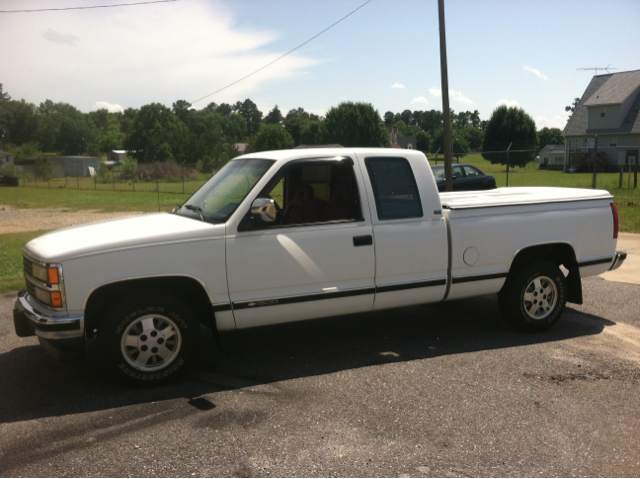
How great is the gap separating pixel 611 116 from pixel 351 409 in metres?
57.8

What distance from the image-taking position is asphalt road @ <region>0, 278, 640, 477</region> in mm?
3652

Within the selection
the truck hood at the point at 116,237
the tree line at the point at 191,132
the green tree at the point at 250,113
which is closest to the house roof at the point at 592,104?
the tree line at the point at 191,132

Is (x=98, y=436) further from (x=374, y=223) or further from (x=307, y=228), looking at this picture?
(x=374, y=223)

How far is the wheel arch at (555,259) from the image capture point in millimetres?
6176

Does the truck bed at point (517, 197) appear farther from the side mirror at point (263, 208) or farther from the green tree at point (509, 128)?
the green tree at point (509, 128)

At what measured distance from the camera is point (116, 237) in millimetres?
4742

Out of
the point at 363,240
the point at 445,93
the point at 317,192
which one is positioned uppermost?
the point at 445,93

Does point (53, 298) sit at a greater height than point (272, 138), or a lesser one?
lesser

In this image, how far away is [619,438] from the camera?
3.94m

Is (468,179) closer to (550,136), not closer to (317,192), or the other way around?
(317,192)

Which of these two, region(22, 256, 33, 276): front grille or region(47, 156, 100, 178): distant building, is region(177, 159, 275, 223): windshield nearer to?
region(22, 256, 33, 276): front grille

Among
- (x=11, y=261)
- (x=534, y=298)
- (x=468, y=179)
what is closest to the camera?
(x=534, y=298)

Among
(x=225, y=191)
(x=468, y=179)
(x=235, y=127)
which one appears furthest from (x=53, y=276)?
(x=235, y=127)

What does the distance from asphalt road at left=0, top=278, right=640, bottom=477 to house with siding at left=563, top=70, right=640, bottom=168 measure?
49.8m
